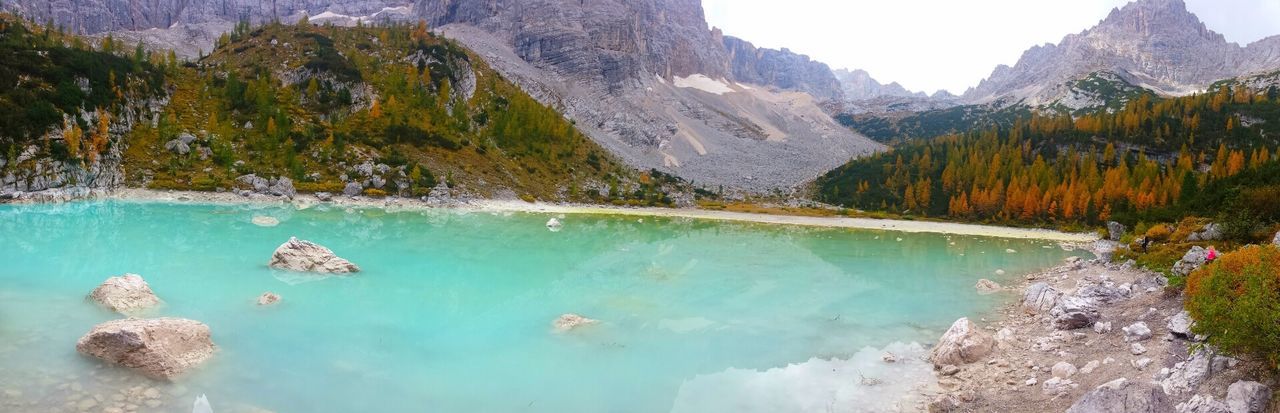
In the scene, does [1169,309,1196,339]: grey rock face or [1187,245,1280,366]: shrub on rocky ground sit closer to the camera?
[1187,245,1280,366]: shrub on rocky ground

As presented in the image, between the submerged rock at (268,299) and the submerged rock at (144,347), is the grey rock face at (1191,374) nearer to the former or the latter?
the submerged rock at (144,347)

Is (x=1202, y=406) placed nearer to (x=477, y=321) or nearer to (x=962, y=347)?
(x=962, y=347)

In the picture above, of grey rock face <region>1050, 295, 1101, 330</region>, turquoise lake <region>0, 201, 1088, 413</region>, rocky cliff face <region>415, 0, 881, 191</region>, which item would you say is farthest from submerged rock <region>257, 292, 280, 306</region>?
rocky cliff face <region>415, 0, 881, 191</region>

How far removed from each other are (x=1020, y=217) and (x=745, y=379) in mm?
81533

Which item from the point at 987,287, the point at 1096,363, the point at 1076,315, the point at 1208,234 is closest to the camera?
the point at 1096,363

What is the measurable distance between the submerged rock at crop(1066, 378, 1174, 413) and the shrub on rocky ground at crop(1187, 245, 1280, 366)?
135 centimetres

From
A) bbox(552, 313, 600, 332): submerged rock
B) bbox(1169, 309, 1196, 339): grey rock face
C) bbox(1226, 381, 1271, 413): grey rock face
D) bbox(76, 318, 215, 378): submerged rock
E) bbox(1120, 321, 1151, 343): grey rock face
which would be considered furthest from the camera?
bbox(552, 313, 600, 332): submerged rock

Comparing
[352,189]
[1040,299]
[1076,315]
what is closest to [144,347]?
[1076,315]

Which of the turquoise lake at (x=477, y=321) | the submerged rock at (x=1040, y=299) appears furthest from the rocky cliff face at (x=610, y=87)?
the submerged rock at (x=1040, y=299)

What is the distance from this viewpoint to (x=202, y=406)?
412 inches

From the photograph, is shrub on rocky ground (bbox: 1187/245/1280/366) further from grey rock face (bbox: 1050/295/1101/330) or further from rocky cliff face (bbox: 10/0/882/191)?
rocky cliff face (bbox: 10/0/882/191)

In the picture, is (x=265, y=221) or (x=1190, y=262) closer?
(x=1190, y=262)

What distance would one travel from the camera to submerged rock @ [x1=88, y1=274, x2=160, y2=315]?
54.0 feet

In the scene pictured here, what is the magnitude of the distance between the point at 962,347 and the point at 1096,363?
270 cm
